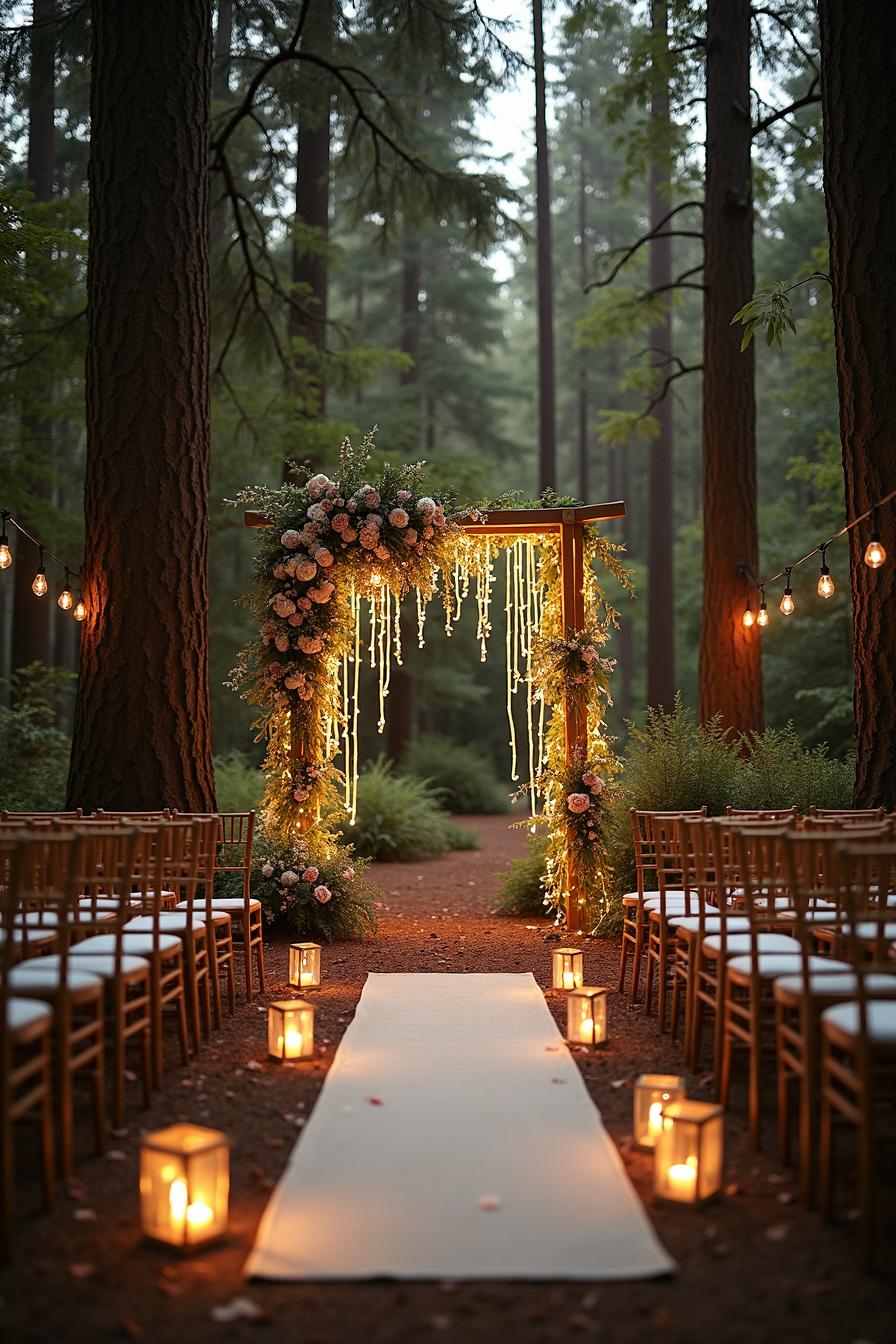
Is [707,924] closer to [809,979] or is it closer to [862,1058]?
[809,979]

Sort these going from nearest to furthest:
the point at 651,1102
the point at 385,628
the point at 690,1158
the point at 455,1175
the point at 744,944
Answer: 1. the point at 690,1158
2. the point at 455,1175
3. the point at 651,1102
4. the point at 744,944
5. the point at 385,628

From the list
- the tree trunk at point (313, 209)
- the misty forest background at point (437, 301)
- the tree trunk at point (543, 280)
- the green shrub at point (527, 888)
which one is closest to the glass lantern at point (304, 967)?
the misty forest background at point (437, 301)

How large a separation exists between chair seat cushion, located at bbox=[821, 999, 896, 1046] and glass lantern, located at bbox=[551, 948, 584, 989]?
269 cm

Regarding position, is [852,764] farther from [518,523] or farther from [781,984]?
[781,984]

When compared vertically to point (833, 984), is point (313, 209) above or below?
above

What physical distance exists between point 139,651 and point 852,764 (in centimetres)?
493

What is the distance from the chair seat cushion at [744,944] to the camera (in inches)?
156

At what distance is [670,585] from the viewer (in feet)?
55.9

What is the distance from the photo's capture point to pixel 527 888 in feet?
28.9

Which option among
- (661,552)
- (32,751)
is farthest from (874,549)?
(661,552)

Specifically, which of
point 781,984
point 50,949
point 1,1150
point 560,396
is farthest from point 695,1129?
point 560,396

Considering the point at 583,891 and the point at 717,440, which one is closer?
the point at 583,891

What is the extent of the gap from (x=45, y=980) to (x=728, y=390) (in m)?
8.59

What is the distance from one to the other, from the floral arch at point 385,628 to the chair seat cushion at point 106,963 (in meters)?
3.67
